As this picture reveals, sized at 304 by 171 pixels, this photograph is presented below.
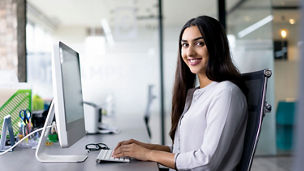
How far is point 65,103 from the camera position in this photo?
1.17 metres

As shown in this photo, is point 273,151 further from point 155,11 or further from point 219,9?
point 155,11

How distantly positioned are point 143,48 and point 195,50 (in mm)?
3527

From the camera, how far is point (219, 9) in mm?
3980

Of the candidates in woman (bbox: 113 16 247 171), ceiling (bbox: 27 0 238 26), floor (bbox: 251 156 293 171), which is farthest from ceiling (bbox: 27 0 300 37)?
woman (bbox: 113 16 247 171)

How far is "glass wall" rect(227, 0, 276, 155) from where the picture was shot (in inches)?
139

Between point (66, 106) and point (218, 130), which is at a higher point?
point (66, 106)

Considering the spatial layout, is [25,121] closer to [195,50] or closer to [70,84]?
[70,84]

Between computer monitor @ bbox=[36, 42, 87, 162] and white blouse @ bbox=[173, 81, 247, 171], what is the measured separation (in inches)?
17.2

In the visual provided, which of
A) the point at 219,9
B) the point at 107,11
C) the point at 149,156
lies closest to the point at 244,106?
the point at 149,156

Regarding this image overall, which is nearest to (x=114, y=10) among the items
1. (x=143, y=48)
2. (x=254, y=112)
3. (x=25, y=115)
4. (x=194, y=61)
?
(x=143, y=48)

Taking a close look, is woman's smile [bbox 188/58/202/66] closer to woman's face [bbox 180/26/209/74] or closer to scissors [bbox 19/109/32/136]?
woman's face [bbox 180/26/209/74]

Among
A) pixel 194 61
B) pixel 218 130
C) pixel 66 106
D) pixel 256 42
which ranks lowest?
pixel 218 130

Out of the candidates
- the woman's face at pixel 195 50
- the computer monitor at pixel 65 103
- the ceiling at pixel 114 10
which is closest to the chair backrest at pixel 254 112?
the woman's face at pixel 195 50

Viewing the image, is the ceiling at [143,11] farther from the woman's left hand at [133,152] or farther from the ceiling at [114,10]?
the woman's left hand at [133,152]
